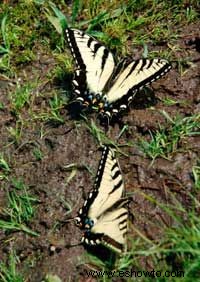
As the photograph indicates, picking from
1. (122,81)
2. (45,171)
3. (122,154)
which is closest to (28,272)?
(45,171)

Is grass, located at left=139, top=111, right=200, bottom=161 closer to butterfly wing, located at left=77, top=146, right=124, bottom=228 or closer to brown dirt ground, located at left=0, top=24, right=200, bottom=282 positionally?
brown dirt ground, located at left=0, top=24, right=200, bottom=282

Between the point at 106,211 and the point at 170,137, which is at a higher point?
the point at 170,137

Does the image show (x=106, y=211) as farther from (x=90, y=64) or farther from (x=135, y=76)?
(x=90, y=64)

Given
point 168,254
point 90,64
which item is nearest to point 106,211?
point 168,254

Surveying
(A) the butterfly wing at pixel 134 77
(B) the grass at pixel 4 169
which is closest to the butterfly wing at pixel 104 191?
(A) the butterfly wing at pixel 134 77

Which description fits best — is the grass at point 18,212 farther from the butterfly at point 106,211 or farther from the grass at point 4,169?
the butterfly at point 106,211

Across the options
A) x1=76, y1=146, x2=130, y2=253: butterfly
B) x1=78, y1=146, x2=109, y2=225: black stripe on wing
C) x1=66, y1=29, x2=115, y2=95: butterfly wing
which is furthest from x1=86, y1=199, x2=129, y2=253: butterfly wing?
x1=66, y1=29, x2=115, y2=95: butterfly wing

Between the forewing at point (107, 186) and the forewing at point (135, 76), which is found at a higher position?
the forewing at point (135, 76)
